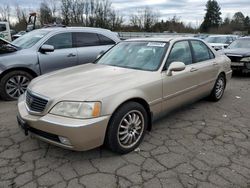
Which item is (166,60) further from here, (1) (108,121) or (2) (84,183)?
(2) (84,183)

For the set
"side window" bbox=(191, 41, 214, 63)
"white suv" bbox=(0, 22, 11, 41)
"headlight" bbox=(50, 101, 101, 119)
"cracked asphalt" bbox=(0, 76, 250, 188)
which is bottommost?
"cracked asphalt" bbox=(0, 76, 250, 188)

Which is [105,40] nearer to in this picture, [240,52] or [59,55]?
[59,55]

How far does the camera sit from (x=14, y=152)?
3.49m

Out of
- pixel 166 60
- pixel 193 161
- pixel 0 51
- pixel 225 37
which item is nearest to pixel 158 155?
pixel 193 161

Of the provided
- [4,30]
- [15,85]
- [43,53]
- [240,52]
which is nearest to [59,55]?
[43,53]

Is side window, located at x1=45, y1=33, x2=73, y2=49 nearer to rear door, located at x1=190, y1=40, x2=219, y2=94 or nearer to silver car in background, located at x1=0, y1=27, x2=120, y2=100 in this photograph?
silver car in background, located at x1=0, y1=27, x2=120, y2=100

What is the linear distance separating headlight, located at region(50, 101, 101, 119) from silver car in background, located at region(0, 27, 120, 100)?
3.27m

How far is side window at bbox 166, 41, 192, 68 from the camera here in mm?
4162

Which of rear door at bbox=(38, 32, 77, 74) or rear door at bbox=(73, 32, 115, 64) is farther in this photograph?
rear door at bbox=(73, 32, 115, 64)

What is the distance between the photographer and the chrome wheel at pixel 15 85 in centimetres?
571

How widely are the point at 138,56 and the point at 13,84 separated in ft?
10.5

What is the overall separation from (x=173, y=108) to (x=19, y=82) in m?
3.64

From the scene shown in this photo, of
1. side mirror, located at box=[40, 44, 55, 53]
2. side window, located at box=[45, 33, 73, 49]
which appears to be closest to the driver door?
side mirror, located at box=[40, 44, 55, 53]

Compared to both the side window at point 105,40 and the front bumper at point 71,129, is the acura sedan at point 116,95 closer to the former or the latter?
the front bumper at point 71,129
